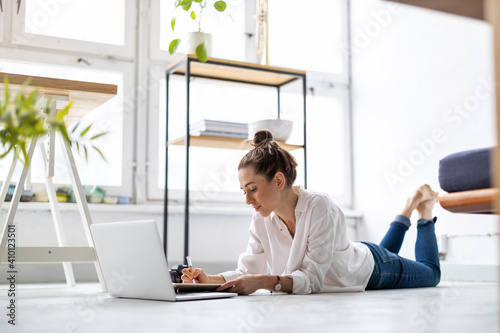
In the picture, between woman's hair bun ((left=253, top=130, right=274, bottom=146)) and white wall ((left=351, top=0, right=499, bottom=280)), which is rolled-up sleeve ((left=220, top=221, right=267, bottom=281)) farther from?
white wall ((left=351, top=0, right=499, bottom=280))

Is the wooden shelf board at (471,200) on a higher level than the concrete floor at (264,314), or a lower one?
higher

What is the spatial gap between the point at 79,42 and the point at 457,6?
2.64 metres

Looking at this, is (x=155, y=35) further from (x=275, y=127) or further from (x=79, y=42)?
(x=275, y=127)

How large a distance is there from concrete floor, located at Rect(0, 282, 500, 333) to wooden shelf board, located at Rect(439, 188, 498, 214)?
0.84ft

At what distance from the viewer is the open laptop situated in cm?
163

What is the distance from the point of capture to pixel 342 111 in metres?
4.11

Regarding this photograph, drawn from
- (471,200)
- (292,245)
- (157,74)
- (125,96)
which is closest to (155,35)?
(157,74)

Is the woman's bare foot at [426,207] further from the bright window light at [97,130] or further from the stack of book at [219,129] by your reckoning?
the bright window light at [97,130]

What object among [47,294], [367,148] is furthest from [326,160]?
[47,294]

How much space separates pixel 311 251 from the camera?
2.00m

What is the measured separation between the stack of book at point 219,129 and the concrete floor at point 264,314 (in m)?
1.36

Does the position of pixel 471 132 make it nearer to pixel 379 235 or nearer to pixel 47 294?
pixel 379 235

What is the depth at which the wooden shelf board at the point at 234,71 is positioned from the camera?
10.1 feet

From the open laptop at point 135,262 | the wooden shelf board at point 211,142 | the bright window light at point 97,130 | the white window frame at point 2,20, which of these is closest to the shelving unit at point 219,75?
the wooden shelf board at point 211,142
